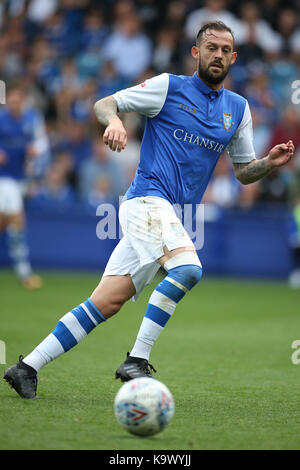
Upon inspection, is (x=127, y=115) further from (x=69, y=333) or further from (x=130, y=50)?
(x=69, y=333)

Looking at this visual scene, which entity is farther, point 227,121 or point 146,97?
point 227,121

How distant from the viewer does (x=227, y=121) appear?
5324 mm

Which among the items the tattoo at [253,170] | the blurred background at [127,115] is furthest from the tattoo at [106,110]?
the blurred background at [127,115]

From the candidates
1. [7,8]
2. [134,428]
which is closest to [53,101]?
[7,8]

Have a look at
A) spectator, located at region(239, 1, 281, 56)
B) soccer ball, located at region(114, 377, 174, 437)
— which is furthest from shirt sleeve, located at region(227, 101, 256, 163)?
spectator, located at region(239, 1, 281, 56)

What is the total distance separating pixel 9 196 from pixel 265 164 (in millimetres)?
6925

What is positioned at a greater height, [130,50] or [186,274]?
[130,50]

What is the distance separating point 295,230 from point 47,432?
9167 millimetres

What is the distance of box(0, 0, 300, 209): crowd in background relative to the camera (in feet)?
44.6

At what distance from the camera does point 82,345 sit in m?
7.50

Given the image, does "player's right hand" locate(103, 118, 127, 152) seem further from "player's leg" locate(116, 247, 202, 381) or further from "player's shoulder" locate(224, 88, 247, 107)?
"player's shoulder" locate(224, 88, 247, 107)

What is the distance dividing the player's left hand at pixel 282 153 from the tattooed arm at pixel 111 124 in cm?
105

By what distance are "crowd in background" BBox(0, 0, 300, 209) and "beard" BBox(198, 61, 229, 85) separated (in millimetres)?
7253

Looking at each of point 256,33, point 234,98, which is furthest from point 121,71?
point 234,98
